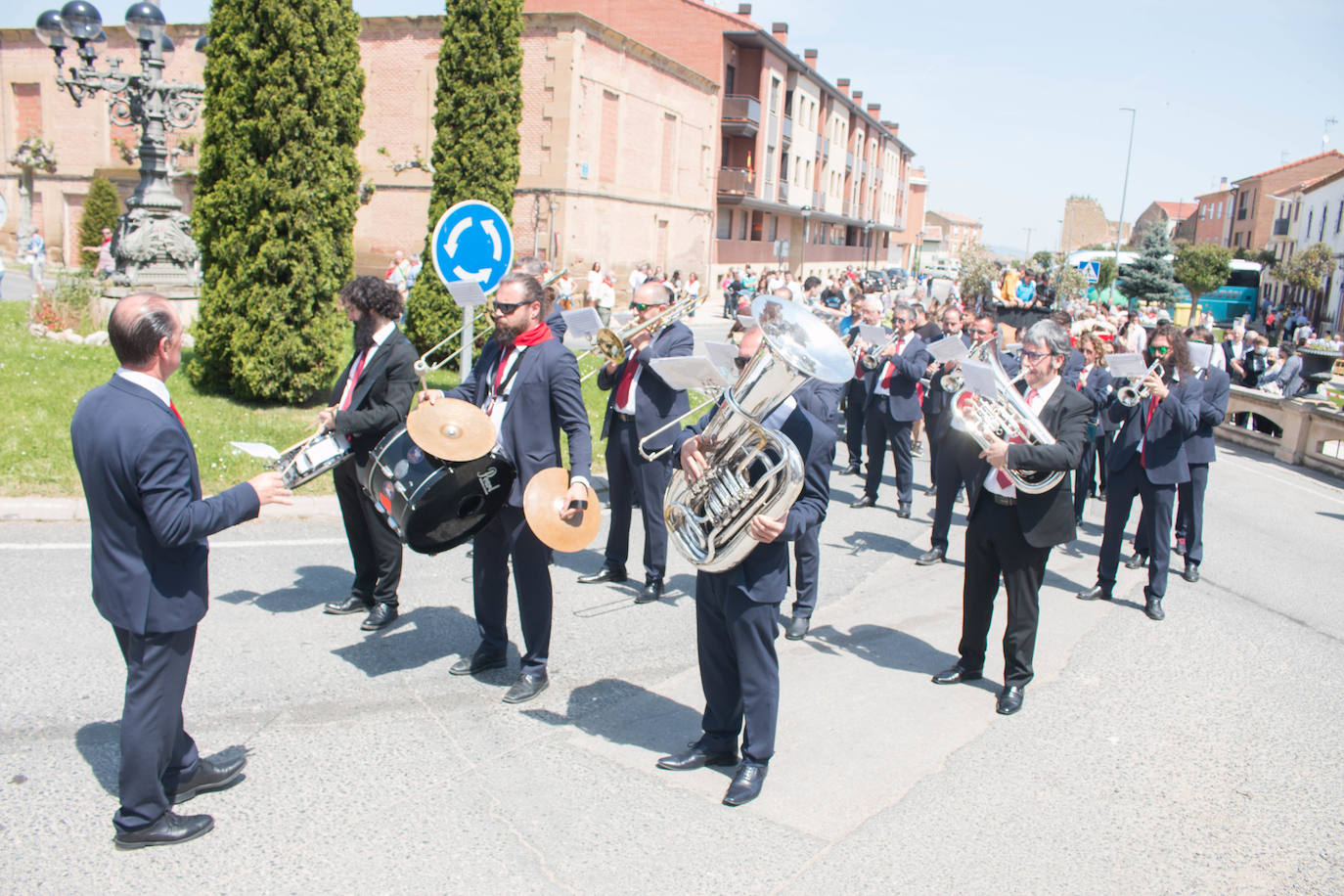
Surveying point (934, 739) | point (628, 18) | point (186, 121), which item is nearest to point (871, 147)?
point (628, 18)

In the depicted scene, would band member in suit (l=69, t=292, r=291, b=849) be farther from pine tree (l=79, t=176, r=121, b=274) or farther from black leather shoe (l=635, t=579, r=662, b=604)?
Answer: pine tree (l=79, t=176, r=121, b=274)

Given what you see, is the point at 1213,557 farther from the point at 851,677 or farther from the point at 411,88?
the point at 411,88

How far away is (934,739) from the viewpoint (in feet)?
15.2

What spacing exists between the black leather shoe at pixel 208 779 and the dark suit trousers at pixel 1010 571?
12.2ft

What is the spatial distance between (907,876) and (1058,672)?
2.54m

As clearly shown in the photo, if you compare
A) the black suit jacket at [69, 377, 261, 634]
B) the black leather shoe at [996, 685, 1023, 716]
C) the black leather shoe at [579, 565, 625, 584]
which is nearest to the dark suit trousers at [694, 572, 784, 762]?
the black leather shoe at [996, 685, 1023, 716]

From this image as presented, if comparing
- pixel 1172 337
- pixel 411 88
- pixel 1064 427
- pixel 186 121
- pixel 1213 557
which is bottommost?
pixel 1213 557

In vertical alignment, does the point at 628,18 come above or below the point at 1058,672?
above

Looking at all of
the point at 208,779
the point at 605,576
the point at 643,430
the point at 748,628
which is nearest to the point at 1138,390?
the point at 643,430

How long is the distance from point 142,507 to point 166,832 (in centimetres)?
120

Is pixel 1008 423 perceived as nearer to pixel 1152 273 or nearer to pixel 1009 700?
pixel 1009 700

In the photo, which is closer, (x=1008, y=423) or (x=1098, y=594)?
(x=1008, y=423)

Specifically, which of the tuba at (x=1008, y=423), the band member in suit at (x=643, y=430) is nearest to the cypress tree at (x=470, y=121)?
the band member in suit at (x=643, y=430)

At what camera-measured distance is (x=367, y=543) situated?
18.8 feet
